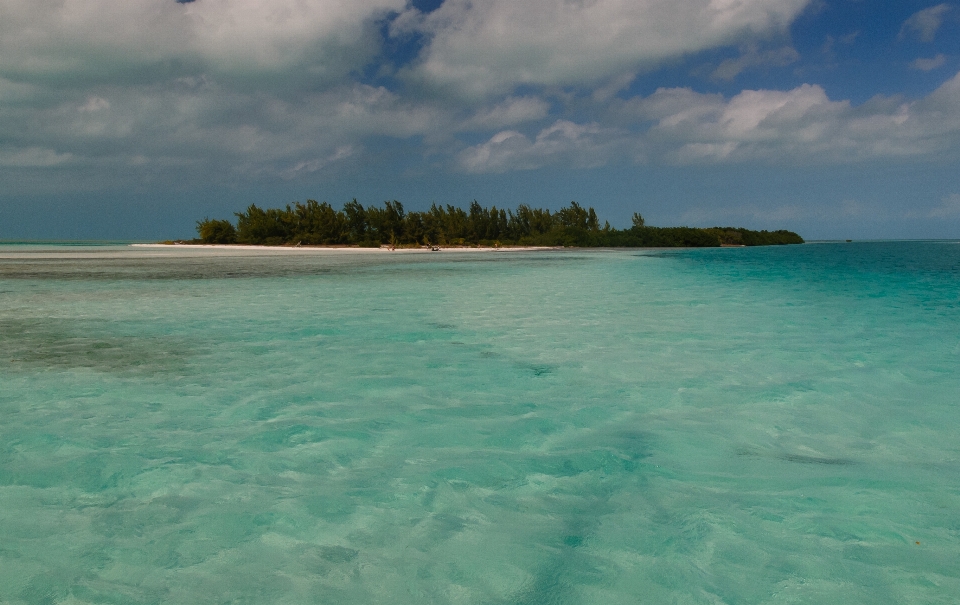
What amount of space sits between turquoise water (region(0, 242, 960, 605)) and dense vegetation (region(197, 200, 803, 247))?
205ft

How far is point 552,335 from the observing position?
9.59m

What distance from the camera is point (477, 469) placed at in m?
4.08

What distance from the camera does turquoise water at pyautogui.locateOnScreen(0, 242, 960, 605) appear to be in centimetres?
280

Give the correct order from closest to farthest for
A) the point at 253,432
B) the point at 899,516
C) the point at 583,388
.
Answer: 1. the point at 899,516
2. the point at 253,432
3. the point at 583,388

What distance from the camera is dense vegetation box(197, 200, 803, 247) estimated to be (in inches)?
2830

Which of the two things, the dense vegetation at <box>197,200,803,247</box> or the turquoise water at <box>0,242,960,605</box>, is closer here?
the turquoise water at <box>0,242,960,605</box>

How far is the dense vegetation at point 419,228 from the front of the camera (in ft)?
236

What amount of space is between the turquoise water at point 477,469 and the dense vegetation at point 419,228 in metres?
62.5

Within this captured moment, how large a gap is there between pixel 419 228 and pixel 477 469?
69.2 meters

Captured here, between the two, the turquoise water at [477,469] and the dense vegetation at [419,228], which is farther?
the dense vegetation at [419,228]

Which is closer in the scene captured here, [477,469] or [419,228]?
[477,469]

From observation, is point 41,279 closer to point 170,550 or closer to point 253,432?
point 253,432

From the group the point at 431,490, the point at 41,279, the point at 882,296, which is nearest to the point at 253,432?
the point at 431,490

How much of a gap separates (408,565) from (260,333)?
748cm
